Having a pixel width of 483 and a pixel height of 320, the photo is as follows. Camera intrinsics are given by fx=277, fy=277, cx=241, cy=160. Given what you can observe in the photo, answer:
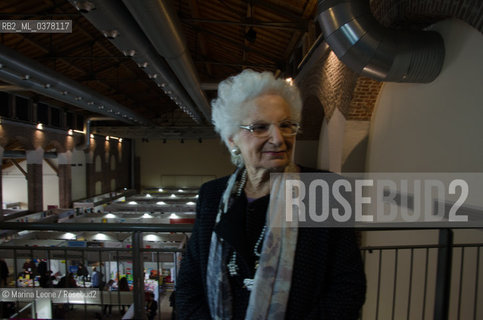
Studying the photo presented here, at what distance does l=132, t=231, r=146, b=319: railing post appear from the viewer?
7.09 ft

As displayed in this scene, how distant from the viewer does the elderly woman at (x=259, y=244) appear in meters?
1.09

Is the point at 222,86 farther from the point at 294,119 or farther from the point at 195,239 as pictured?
the point at 195,239

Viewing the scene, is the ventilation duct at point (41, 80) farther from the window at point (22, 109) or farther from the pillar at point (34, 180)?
the pillar at point (34, 180)

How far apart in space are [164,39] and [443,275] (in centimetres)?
459

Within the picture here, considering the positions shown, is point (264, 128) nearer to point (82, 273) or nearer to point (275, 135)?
point (275, 135)

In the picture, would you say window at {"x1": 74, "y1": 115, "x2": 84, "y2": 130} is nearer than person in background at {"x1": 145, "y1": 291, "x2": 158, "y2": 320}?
No

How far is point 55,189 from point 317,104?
16.5 metres

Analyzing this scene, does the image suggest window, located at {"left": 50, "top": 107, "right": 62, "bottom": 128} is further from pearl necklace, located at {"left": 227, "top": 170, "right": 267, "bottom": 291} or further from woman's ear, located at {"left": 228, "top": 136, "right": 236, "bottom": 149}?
pearl necklace, located at {"left": 227, "top": 170, "right": 267, "bottom": 291}

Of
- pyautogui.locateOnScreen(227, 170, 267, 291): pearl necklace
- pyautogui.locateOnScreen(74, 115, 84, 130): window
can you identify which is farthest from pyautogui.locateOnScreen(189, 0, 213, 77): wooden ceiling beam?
pyautogui.locateOnScreen(74, 115, 84, 130): window

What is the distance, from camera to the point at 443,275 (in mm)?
2129

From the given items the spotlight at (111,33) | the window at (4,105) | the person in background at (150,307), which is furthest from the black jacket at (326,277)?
the window at (4,105)

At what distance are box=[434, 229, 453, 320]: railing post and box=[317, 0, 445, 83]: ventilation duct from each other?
1.97 meters

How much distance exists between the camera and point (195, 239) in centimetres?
134

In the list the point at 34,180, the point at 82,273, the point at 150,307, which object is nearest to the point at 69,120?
the point at 34,180
